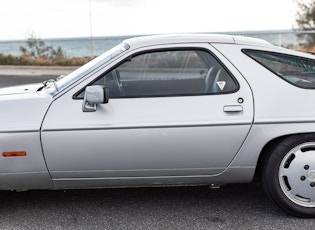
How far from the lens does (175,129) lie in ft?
11.1

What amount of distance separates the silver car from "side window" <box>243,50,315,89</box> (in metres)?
0.01

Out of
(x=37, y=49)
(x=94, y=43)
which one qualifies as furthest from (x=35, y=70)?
(x=37, y=49)

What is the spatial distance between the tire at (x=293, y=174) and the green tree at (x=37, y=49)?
16847 millimetres

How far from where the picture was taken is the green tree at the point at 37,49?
19297 millimetres

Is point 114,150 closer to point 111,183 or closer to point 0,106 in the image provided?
point 111,183

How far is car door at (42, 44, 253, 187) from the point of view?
3385mm

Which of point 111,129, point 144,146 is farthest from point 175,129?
point 111,129

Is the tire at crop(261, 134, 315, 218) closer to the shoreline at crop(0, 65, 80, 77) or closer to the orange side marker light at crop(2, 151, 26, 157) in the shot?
the orange side marker light at crop(2, 151, 26, 157)

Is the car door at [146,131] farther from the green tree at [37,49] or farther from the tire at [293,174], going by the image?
the green tree at [37,49]

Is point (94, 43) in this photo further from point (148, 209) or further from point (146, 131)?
point (146, 131)

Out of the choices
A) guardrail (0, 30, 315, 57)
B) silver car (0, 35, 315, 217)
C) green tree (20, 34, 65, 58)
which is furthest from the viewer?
green tree (20, 34, 65, 58)

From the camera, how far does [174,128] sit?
3391mm

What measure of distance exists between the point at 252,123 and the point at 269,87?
338 millimetres

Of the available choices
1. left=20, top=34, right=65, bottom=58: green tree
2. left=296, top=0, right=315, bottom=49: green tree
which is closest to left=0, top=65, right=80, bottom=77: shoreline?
left=20, top=34, right=65, bottom=58: green tree
